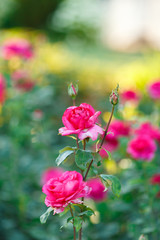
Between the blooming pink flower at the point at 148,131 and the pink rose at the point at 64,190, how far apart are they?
2.51ft

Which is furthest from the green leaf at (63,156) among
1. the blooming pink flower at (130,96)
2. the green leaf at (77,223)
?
the blooming pink flower at (130,96)

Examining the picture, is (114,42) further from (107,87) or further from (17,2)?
(107,87)

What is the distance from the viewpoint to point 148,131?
5.45ft

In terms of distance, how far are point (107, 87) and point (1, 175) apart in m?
1.69

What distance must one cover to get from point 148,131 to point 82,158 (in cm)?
73

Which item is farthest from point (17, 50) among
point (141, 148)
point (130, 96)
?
point (141, 148)

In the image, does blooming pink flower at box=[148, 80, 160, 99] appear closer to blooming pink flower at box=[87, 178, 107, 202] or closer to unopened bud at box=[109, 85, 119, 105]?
blooming pink flower at box=[87, 178, 107, 202]

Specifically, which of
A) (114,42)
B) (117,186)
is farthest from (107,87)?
(114,42)

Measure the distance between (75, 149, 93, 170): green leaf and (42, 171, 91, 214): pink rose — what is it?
47 millimetres

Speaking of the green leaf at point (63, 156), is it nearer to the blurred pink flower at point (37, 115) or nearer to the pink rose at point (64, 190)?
the pink rose at point (64, 190)

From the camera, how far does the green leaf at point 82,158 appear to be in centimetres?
99

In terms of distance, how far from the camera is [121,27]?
37.0ft

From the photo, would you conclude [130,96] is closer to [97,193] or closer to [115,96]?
[97,193]

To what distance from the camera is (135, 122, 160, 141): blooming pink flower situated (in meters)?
1.66
